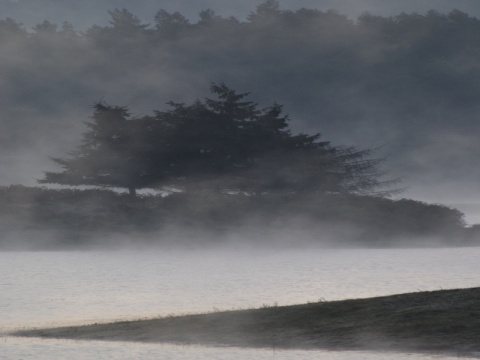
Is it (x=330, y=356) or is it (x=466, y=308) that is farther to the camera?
(x=466, y=308)

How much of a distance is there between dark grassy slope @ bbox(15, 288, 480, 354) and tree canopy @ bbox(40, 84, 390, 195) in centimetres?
8351

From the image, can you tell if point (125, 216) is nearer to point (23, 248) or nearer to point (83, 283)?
point (23, 248)

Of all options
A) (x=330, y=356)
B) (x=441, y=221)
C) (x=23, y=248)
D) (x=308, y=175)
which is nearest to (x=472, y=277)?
(x=330, y=356)

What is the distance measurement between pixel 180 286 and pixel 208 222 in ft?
171

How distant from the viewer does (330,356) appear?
19.9 m

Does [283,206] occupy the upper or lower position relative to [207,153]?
lower

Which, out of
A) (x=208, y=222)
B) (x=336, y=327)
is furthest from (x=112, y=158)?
(x=336, y=327)

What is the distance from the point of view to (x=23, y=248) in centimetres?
9588

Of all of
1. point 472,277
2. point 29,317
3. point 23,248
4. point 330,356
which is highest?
point 23,248

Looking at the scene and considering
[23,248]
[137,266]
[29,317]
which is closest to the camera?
[29,317]

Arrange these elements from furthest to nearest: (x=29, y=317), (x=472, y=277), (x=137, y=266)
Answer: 1. (x=137, y=266)
2. (x=472, y=277)
3. (x=29, y=317)

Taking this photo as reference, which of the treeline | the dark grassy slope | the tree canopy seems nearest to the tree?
the tree canopy

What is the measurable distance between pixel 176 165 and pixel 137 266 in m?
47.9

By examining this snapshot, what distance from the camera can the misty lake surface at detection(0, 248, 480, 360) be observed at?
22.1 m
